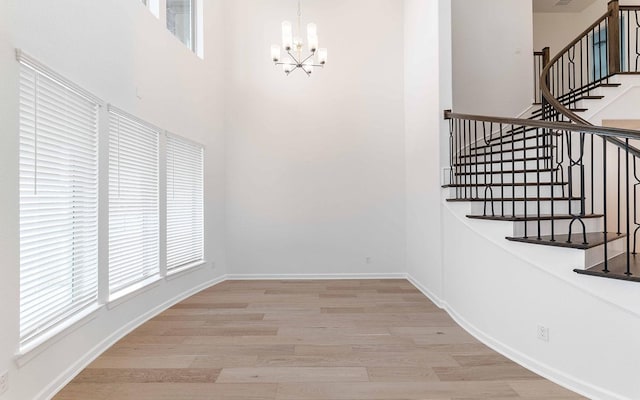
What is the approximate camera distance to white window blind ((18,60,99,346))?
94.3 inches

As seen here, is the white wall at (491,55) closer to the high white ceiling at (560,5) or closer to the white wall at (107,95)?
the high white ceiling at (560,5)

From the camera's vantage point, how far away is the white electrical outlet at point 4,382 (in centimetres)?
210

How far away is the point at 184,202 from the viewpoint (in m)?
4.93

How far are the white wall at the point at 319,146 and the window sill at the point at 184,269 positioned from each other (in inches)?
33.1

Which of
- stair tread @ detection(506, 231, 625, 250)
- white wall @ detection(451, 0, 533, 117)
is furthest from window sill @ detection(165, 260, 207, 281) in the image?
white wall @ detection(451, 0, 533, 117)

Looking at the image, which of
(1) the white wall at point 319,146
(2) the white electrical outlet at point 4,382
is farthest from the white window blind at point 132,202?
(1) the white wall at point 319,146

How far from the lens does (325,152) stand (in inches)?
240

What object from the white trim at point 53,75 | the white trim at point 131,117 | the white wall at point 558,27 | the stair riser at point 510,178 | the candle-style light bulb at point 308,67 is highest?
the white wall at point 558,27

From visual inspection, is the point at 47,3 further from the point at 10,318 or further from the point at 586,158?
the point at 586,158

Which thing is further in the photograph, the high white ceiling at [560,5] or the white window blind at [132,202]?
the high white ceiling at [560,5]

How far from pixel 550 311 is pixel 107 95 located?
13.8ft

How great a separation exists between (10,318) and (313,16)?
19.0 feet

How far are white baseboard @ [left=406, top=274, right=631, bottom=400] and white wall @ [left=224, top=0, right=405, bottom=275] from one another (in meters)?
2.43

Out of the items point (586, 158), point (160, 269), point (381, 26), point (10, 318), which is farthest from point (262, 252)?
point (586, 158)
